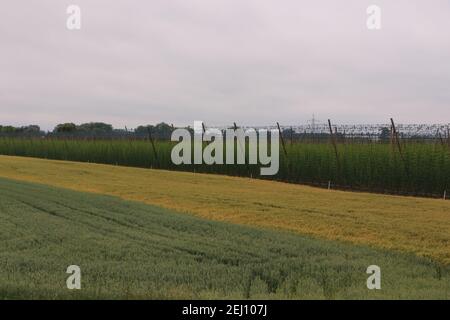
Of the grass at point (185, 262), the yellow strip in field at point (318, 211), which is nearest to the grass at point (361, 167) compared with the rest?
the yellow strip in field at point (318, 211)

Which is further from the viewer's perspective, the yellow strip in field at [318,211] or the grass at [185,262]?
the yellow strip in field at [318,211]

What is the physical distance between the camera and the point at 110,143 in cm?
3853

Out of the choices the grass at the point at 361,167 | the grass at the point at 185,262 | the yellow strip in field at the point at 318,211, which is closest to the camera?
the grass at the point at 185,262

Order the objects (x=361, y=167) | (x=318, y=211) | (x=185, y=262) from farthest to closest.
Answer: (x=361, y=167)
(x=318, y=211)
(x=185, y=262)

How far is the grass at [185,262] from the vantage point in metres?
6.24

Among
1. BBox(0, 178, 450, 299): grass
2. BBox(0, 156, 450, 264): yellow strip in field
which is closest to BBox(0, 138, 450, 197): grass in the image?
BBox(0, 156, 450, 264): yellow strip in field

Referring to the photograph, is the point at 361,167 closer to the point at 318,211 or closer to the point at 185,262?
the point at 318,211

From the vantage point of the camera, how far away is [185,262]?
7863 millimetres

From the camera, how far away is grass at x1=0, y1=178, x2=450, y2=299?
6242 mm

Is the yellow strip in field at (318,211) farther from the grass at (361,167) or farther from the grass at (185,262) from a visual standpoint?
the grass at (361,167)

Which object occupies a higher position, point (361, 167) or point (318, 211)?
point (361, 167)

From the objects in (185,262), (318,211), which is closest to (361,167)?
(318,211)

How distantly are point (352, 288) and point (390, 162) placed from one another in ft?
48.0

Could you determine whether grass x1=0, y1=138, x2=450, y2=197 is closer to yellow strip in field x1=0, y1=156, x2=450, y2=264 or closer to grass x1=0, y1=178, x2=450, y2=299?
yellow strip in field x1=0, y1=156, x2=450, y2=264
